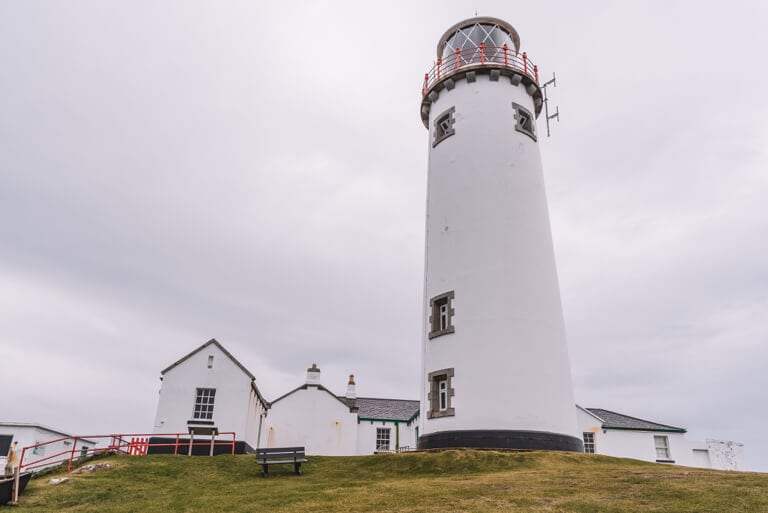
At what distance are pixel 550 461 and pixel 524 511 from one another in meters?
6.13

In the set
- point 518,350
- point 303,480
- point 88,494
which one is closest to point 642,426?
point 518,350

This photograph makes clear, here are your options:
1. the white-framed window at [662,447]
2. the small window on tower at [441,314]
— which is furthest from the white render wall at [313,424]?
the small window on tower at [441,314]

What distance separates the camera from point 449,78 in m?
22.6

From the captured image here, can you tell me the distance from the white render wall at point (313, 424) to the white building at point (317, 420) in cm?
6

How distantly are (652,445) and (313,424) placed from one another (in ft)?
65.3

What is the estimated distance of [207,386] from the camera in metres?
25.8

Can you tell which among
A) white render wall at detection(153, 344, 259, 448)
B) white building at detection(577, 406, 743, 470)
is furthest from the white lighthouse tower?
white building at detection(577, 406, 743, 470)

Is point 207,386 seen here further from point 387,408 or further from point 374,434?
point 387,408

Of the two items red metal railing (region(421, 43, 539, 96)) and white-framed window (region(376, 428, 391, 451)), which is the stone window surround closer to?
red metal railing (region(421, 43, 539, 96))

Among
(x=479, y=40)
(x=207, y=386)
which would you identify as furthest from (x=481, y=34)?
(x=207, y=386)

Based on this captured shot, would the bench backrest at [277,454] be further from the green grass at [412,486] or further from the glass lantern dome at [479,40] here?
the glass lantern dome at [479,40]

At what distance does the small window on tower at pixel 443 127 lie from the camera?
22.1 meters

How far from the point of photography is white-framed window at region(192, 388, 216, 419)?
83.5 ft

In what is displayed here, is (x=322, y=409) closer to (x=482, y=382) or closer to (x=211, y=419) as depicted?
(x=211, y=419)
